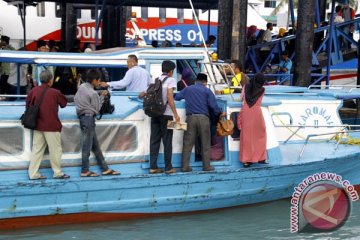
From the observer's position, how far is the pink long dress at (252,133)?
8883 mm

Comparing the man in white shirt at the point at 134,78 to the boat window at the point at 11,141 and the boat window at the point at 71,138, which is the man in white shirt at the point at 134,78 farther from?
the boat window at the point at 11,141

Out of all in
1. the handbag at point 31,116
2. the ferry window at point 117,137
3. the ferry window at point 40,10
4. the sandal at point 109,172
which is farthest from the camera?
the ferry window at point 40,10

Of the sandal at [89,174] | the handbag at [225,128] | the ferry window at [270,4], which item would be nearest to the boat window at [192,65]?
the handbag at [225,128]

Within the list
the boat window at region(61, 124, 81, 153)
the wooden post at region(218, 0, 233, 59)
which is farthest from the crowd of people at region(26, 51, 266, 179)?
the wooden post at region(218, 0, 233, 59)

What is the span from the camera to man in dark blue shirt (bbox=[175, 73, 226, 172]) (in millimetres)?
8672

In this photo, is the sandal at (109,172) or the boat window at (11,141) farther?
the sandal at (109,172)

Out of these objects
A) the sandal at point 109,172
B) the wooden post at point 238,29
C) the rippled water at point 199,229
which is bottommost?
the rippled water at point 199,229

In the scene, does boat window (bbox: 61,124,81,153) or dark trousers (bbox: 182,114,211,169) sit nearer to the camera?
boat window (bbox: 61,124,81,153)

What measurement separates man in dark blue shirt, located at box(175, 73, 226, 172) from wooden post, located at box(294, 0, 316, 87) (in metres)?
5.48

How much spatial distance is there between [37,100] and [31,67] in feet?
14.4

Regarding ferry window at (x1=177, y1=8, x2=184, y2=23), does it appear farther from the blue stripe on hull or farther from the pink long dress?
the pink long dress

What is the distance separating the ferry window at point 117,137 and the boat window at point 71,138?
0.90 feet

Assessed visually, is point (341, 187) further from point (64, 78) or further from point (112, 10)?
point (112, 10)

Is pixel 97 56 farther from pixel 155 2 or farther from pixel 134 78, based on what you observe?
pixel 155 2
